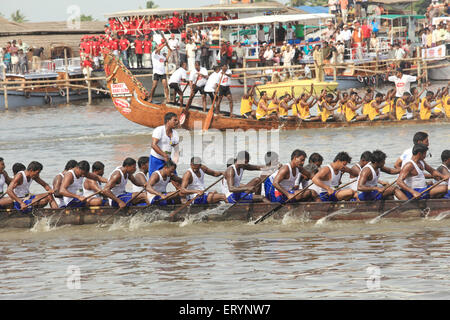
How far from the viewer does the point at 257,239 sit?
12664 millimetres

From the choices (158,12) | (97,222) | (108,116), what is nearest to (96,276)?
(97,222)

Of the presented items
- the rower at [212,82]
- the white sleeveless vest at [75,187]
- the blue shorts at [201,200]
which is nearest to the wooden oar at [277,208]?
the blue shorts at [201,200]

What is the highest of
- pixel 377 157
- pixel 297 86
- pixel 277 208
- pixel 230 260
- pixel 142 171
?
pixel 297 86

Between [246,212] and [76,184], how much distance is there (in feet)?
8.95

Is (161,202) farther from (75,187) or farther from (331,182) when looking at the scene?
(331,182)

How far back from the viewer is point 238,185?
1339cm

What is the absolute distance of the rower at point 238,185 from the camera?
520 inches

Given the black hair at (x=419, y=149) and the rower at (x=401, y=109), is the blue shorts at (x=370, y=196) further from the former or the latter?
the rower at (x=401, y=109)

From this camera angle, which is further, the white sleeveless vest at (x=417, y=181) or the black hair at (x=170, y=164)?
the black hair at (x=170, y=164)

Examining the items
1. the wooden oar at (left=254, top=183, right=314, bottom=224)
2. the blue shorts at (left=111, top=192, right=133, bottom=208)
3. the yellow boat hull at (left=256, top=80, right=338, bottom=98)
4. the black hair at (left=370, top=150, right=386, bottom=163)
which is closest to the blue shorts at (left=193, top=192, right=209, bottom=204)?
the wooden oar at (left=254, top=183, right=314, bottom=224)

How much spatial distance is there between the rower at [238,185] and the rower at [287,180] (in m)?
0.17

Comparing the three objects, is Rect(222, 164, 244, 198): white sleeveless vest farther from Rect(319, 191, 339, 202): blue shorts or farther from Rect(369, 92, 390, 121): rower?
Rect(369, 92, 390, 121): rower

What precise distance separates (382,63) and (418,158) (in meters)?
24.6

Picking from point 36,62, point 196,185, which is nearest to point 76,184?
point 196,185
